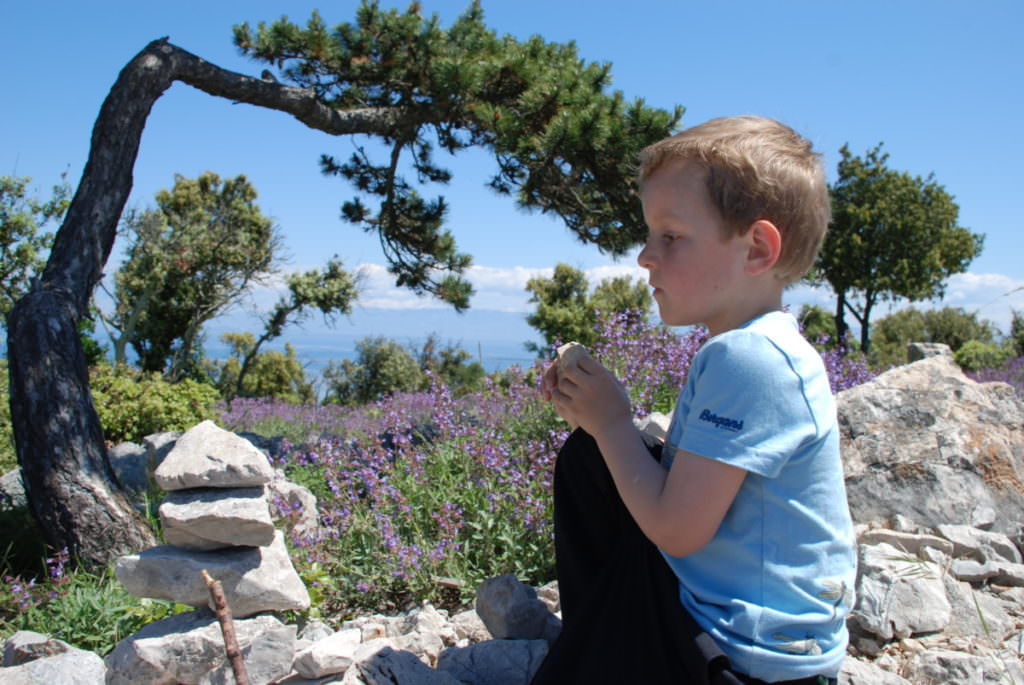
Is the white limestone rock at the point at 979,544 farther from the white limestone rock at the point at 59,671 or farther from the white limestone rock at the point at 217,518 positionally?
the white limestone rock at the point at 59,671

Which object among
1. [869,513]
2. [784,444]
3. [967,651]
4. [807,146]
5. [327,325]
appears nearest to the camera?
[784,444]

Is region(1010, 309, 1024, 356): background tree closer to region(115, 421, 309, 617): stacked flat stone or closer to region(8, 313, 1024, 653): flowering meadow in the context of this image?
region(8, 313, 1024, 653): flowering meadow

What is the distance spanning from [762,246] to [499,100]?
432 cm

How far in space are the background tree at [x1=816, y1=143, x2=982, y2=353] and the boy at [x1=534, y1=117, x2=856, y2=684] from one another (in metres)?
23.2

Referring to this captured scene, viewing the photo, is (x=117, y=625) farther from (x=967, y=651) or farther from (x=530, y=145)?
(x=530, y=145)

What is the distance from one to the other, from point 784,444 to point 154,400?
22.2 feet

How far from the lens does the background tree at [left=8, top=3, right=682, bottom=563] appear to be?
11.9 ft

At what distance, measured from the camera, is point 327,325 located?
586 inches

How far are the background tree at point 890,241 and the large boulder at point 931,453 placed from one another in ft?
67.2

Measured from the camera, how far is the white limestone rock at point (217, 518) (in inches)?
104

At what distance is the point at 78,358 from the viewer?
3832 mm

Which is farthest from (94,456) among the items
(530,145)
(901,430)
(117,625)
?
(901,430)

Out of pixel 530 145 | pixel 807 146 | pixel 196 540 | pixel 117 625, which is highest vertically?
pixel 530 145

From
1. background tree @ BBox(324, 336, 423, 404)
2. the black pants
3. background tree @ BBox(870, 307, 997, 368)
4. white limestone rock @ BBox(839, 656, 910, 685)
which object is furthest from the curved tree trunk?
background tree @ BBox(870, 307, 997, 368)
